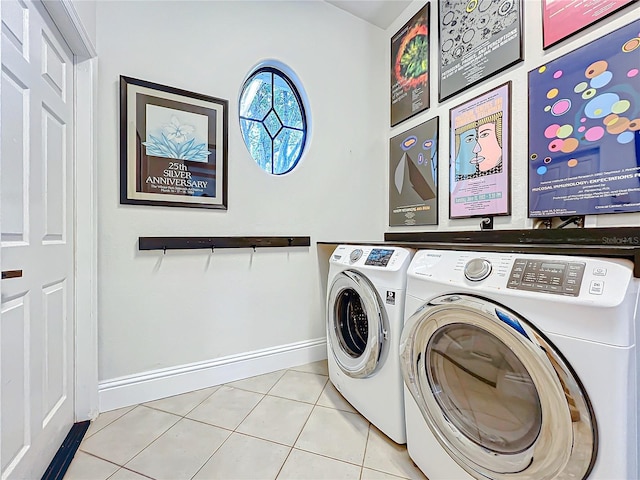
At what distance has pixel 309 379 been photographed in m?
1.99

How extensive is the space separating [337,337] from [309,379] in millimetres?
498

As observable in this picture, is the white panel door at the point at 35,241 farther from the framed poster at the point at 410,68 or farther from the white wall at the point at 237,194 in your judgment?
the framed poster at the point at 410,68

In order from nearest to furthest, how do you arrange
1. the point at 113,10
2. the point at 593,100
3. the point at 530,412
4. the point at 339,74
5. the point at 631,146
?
the point at 530,412 → the point at 631,146 → the point at 593,100 → the point at 113,10 → the point at 339,74

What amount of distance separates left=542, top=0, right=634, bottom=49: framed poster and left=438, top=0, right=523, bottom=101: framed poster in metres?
0.13

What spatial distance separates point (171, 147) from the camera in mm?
1770

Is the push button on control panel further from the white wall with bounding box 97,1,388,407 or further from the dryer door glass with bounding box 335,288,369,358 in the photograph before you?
the white wall with bounding box 97,1,388,407

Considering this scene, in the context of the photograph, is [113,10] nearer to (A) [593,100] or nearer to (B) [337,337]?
(B) [337,337]

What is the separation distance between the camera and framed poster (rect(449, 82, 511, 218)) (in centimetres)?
171

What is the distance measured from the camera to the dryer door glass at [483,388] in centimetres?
83

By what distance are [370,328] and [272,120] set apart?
1.71 m

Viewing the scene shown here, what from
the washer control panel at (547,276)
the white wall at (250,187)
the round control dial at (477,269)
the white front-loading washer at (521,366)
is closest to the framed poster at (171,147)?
the white wall at (250,187)

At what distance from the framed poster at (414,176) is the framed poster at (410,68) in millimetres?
194

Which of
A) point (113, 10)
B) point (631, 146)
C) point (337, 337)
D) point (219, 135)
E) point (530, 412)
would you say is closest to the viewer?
point (530, 412)

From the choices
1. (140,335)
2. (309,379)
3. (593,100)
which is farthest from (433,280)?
(140,335)
